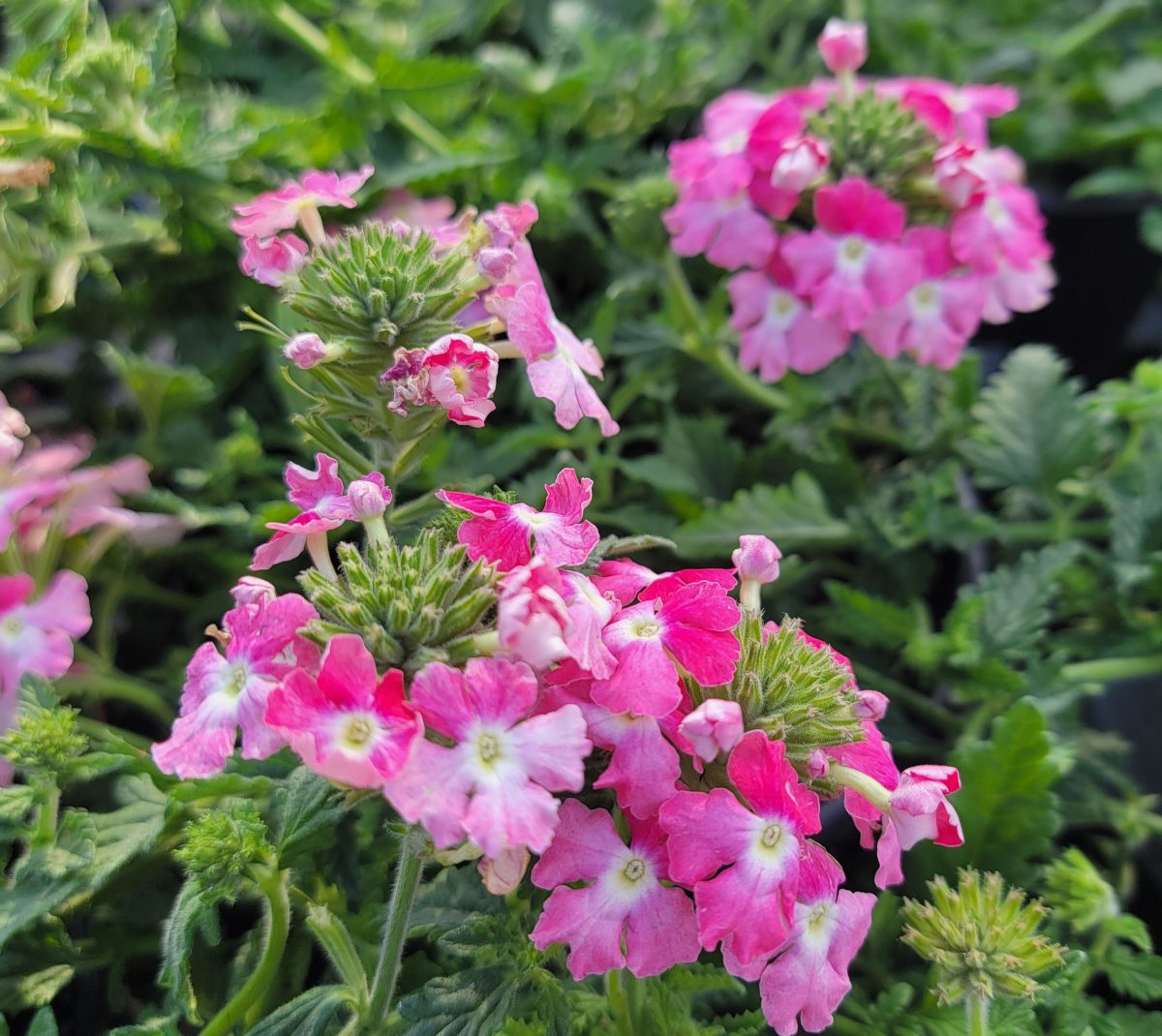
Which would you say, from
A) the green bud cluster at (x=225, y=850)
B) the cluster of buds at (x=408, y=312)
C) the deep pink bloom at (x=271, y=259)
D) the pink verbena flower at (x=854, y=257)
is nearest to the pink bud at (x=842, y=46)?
the pink verbena flower at (x=854, y=257)

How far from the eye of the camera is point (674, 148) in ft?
4.27

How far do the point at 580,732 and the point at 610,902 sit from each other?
14 centimetres

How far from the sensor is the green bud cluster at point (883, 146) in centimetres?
118

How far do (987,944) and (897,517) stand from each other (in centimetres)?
72

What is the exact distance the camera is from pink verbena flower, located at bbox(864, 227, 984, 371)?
3.86 ft

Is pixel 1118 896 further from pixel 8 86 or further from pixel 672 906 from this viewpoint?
pixel 8 86

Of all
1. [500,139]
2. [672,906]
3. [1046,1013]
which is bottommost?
[1046,1013]

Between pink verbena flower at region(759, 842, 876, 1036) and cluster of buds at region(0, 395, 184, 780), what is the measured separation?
668mm

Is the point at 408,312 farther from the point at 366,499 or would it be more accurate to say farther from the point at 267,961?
the point at 267,961

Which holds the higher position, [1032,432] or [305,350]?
[305,350]

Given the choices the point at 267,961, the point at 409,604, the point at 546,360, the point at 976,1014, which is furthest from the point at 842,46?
the point at 267,961

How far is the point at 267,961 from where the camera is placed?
79cm

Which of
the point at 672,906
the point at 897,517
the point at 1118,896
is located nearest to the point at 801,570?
the point at 897,517

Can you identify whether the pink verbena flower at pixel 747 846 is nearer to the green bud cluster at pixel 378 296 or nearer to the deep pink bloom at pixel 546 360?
the deep pink bloom at pixel 546 360
